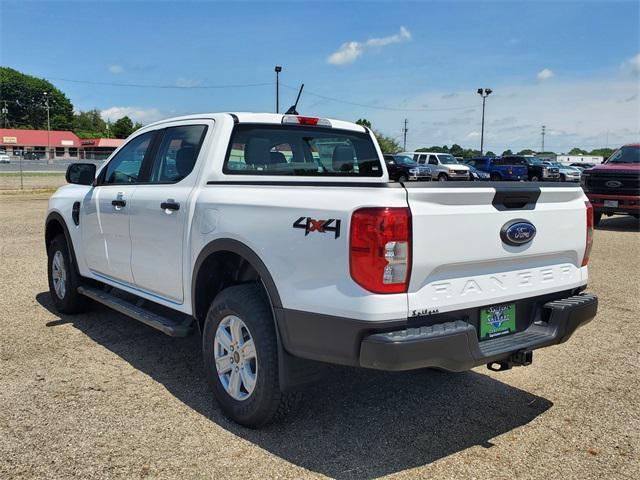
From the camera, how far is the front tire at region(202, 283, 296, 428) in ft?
10.4

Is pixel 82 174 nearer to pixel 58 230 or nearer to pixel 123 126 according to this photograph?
pixel 58 230

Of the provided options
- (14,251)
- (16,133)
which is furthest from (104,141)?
(14,251)

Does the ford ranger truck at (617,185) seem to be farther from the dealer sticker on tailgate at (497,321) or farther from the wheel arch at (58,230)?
the wheel arch at (58,230)

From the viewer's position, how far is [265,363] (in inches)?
124

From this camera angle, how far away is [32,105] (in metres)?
134

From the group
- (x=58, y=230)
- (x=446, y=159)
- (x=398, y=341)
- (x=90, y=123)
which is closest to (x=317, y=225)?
(x=398, y=341)

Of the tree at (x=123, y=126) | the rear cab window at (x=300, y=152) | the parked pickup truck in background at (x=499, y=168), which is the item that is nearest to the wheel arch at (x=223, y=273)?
the rear cab window at (x=300, y=152)

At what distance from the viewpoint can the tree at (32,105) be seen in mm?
130250

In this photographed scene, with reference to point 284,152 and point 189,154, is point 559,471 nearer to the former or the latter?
point 284,152

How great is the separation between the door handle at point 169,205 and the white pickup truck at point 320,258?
0.02 meters

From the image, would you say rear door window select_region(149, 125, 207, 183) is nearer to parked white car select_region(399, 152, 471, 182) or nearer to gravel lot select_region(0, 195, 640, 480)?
gravel lot select_region(0, 195, 640, 480)

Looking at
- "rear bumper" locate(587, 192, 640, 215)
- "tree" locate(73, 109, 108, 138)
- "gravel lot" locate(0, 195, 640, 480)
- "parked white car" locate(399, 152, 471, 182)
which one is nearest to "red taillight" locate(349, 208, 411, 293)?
"gravel lot" locate(0, 195, 640, 480)

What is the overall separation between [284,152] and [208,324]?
1.39m

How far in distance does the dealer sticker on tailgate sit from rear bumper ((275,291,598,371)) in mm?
38
